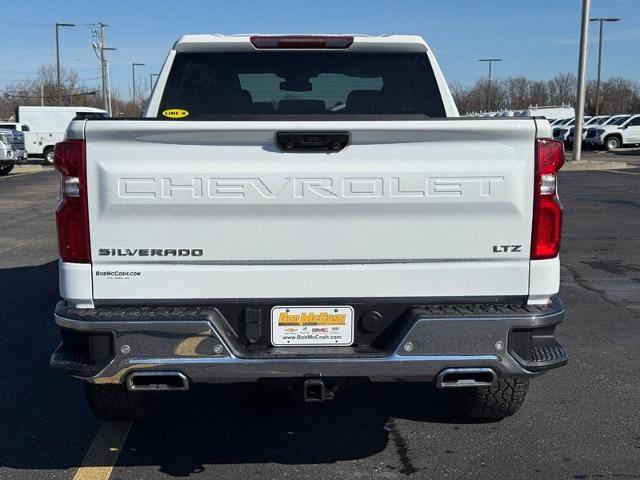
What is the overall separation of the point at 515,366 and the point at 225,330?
1308mm

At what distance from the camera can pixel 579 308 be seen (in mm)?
7207

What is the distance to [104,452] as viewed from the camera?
397cm

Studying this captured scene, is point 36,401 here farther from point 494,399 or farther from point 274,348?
point 494,399

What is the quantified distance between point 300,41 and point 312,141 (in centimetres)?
140

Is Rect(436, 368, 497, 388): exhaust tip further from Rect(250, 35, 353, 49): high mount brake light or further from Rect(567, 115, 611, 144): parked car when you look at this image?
Rect(567, 115, 611, 144): parked car

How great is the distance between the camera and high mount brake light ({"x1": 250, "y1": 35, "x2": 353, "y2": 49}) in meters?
4.39

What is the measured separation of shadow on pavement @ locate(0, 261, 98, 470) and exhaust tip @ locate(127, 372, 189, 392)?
0.86m

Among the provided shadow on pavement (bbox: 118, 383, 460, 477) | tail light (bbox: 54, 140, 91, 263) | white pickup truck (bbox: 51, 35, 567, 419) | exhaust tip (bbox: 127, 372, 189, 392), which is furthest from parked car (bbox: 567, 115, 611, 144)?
tail light (bbox: 54, 140, 91, 263)

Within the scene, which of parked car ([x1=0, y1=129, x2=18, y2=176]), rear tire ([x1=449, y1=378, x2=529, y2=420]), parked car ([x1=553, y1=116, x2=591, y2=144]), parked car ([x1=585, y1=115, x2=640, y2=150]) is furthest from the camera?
parked car ([x1=553, y1=116, x2=591, y2=144])

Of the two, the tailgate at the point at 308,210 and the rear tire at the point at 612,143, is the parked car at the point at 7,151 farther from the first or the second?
the rear tire at the point at 612,143

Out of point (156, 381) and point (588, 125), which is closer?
point (156, 381)

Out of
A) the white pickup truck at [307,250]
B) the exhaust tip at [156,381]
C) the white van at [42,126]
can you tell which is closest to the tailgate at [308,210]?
the white pickup truck at [307,250]

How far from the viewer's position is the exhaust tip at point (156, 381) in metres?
3.29

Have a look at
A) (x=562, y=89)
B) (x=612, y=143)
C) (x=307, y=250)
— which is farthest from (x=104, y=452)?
(x=562, y=89)
